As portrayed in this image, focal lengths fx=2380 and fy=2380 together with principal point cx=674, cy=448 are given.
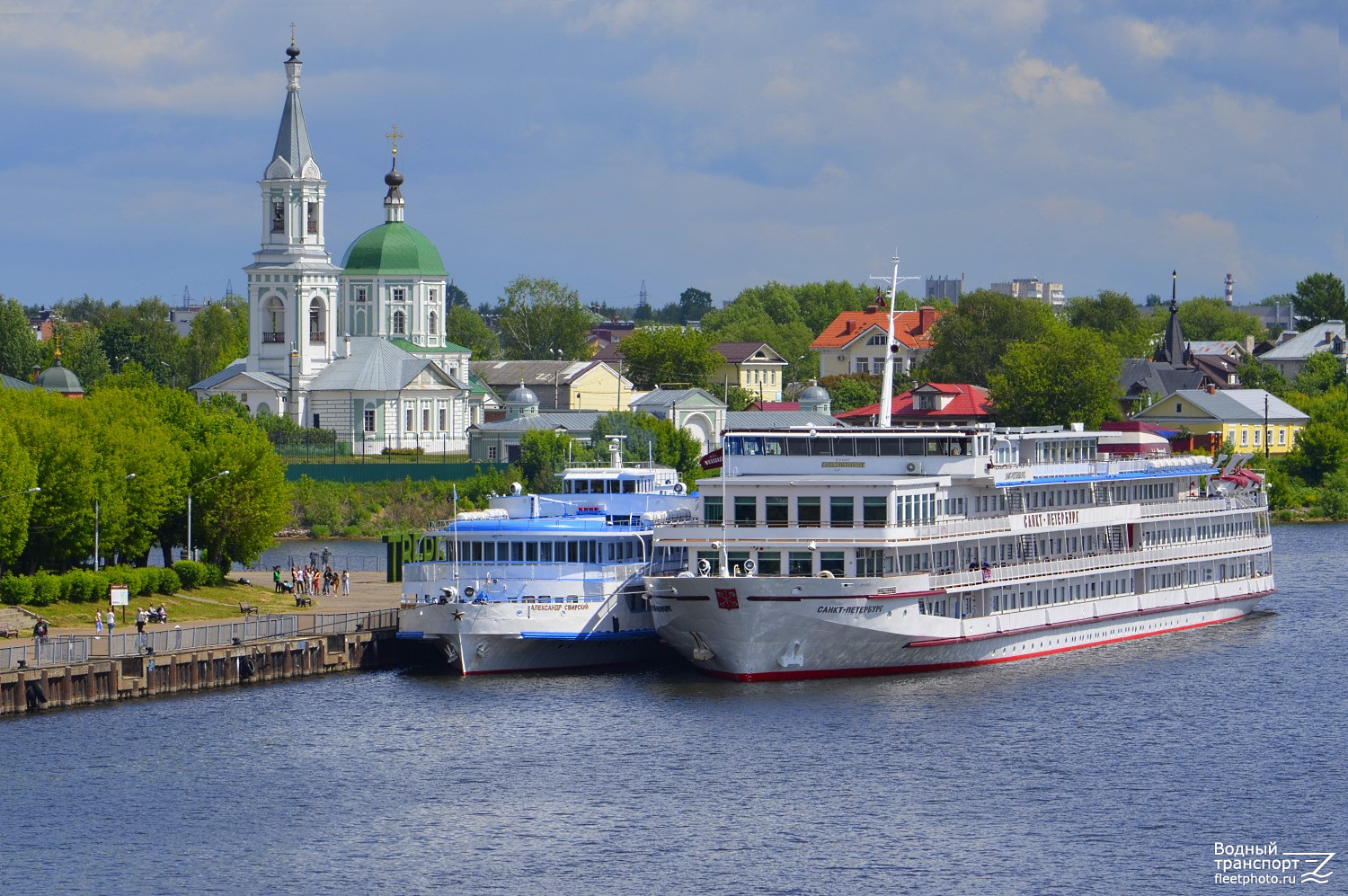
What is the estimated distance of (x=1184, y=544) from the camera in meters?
86.8

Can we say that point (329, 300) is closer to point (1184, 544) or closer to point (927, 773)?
point (1184, 544)

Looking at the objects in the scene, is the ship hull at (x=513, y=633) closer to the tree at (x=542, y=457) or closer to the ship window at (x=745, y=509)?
the ship window at (x=745, y=509)

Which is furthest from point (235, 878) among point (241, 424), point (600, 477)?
point (241, 424)

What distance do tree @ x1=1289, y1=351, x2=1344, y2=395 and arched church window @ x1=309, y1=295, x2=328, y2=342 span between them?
261 ft

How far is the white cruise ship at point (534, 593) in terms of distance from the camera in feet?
234

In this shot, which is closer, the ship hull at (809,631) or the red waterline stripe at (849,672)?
the ship hull at (809,631)

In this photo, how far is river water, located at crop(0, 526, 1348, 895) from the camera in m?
49.4

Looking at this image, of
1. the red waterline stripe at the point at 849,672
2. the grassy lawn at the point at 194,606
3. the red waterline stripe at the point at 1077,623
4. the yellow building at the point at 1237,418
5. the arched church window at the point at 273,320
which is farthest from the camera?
the yellow building at the point at 1237,418

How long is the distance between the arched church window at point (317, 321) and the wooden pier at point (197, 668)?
297ft

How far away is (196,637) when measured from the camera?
2771 inches

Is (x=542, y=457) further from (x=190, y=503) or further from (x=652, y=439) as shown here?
(x=190, y=503)

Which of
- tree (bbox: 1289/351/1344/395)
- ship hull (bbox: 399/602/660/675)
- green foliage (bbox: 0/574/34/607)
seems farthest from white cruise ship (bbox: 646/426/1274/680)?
tree (bbox: 1289/351/1344/395)

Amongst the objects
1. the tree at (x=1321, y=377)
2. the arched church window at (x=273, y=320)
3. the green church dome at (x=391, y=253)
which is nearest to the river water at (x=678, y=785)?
the arched church window at (x=273, y=320)

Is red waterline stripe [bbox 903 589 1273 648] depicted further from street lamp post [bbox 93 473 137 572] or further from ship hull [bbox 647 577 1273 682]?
street lamp post [bbox 93 473 137 572]
